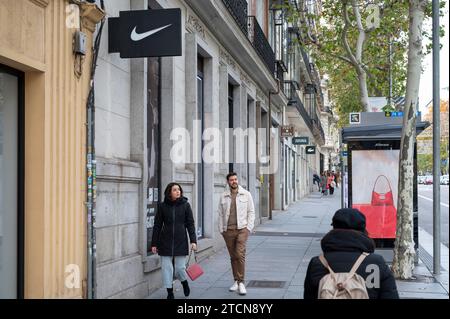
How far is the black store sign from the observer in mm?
7219

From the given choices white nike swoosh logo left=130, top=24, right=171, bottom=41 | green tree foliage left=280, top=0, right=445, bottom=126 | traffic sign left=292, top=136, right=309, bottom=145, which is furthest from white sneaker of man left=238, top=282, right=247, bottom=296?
traffic sign left=292, top=136, right=309, bottom=145

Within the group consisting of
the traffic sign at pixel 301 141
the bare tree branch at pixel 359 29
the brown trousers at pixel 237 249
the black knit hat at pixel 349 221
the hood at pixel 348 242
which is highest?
the bare tree branch at pixel 359 29

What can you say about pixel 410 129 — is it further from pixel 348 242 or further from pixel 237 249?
pixel 348 242

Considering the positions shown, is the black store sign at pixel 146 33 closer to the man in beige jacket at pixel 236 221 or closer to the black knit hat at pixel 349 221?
the man in beige jacket at pixel 236 221

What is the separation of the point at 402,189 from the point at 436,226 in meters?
0.92

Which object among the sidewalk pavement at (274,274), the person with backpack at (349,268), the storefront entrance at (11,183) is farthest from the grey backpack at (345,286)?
the sidewalk pavement at (274,274)

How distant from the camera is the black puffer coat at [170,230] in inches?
306

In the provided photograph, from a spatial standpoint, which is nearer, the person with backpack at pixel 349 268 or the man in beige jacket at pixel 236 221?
the person with backpack at pixel 349 268

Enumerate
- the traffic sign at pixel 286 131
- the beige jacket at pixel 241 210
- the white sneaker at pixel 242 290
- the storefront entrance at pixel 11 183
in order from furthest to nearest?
the traffic sign at pixel 286 131 → the beige jacket at pixel 241 210 → the white sneaker at pixel 242 290 → the storefront entrance at pixel 11 183

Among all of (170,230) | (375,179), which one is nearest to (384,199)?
(375,179)

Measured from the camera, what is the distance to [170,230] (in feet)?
25.6

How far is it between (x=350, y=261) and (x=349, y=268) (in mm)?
44

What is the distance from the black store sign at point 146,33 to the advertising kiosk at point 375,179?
5432 mm
